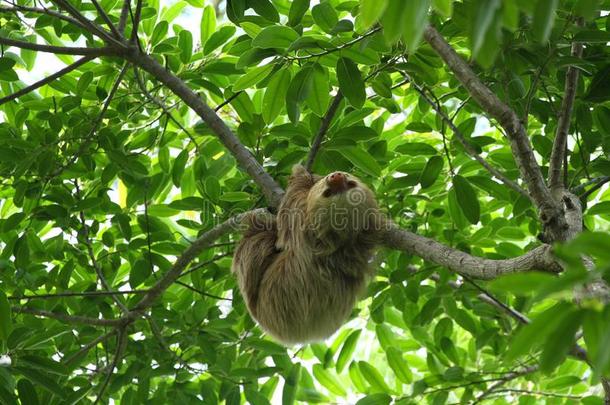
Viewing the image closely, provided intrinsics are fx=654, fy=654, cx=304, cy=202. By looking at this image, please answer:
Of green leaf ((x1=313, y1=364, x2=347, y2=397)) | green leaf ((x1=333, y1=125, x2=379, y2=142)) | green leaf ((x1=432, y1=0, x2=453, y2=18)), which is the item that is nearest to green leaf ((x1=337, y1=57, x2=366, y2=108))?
green leaf ((x1=333, y1=125, x2=379, y2=142))

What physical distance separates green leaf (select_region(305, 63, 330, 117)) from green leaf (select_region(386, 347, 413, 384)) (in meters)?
2.64

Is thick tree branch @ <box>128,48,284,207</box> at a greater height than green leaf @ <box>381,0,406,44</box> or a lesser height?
greater

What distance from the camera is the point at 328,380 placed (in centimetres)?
648

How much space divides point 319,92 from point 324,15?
52cm

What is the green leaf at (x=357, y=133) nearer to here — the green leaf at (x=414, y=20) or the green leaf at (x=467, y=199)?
the green leaf at (x=467, y=199)

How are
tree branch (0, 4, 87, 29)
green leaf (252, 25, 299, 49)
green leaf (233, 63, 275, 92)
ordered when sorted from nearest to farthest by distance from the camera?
green leaf (252, 25, 299, 49) → green leaf (233, 63, 275, 92) → tree branch (0, 4, 87, 29)

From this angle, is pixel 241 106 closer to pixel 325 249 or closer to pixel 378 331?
pixel 325 249

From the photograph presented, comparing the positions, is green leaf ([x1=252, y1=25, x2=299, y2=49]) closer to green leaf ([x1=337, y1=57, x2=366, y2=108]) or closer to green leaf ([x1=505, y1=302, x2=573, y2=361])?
green leaf ([x1=337, y1=57, x2=366, y2=108])

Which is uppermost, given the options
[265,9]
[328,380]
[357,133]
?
[265,9]

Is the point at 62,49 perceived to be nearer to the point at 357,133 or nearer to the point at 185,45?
the point at 185,45

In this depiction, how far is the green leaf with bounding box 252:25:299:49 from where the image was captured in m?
3.89

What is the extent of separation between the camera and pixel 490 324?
20.5 feet

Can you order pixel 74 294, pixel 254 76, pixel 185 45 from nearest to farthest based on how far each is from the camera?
pixel 254 76, pixel 74 294, pixel 185 45

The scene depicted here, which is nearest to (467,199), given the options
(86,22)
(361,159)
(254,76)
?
(361,159)
